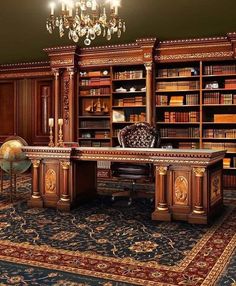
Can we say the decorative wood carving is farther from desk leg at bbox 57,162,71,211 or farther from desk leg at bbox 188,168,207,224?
desk leg at bbox 188,168,207,224

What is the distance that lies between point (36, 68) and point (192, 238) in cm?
703

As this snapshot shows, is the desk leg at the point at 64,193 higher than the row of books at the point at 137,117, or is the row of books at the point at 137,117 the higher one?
the row of books at the point at 137,117

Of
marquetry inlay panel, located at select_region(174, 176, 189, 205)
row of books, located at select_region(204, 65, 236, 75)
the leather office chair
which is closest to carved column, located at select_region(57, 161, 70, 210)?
the leather office chair

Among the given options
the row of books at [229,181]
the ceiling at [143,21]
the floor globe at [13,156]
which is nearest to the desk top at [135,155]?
the floor globe at [13,156]

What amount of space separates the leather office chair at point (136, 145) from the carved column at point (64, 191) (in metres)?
0.90

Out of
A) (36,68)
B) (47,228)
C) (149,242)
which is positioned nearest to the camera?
(149,242)

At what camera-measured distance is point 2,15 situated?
5.71 m

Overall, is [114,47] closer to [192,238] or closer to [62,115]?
[62,115]

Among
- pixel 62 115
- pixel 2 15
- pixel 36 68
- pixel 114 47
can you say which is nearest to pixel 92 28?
pixel 2 15

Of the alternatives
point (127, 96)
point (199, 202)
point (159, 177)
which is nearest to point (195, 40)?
point (127, 96)

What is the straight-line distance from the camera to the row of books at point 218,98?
292 inches

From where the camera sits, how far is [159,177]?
184 inches

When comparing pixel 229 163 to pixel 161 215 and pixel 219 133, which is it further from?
pixel 161 215

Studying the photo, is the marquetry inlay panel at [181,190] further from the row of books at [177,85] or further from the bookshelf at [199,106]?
the row of books at [177,85]
